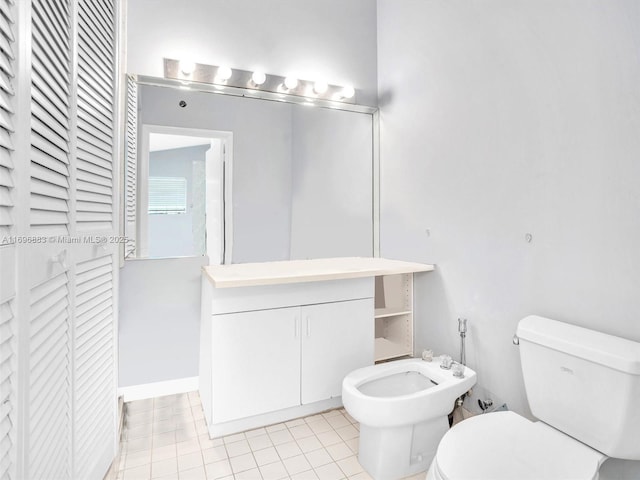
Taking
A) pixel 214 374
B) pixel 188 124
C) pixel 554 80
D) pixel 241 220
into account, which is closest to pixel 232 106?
pixel 188 124

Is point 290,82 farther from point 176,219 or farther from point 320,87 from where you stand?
point 176,219

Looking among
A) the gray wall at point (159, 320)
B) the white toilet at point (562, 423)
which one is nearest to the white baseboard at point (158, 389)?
the gray wall at point (159, 320)

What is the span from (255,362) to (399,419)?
0.75 metres

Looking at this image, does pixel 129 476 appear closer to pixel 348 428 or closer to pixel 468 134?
pixel 348 428

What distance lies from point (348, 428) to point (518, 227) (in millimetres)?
1298

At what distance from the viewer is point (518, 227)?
1619mm

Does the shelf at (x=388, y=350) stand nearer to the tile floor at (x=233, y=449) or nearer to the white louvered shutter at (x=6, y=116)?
the tile floor at (x=233, y=449)

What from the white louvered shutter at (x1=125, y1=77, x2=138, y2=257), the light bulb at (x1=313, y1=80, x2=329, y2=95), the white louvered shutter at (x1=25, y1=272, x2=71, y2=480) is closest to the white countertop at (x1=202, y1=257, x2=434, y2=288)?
the white louvered shutter at (x1=125, y1=77, x2=138, y2=257)

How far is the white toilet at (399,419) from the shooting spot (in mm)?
1470

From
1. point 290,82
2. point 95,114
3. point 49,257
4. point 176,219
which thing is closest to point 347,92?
point 290,82

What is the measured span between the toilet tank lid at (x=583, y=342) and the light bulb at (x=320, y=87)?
5.85ft

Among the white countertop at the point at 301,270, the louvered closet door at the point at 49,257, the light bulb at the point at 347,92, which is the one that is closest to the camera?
the louvered closet door at the point at 49,257

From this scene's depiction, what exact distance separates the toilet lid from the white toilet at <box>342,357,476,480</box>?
243 mm

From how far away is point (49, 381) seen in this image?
0.92 m
